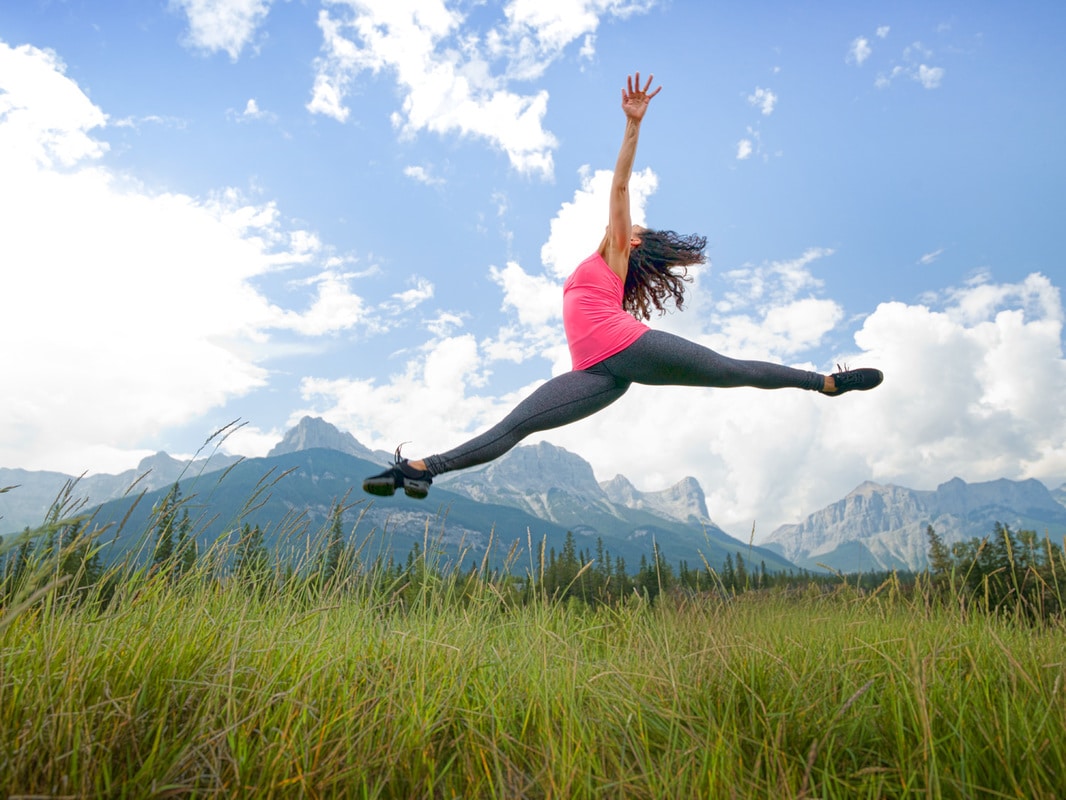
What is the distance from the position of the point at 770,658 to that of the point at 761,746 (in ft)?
2.37

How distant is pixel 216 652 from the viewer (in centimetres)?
278

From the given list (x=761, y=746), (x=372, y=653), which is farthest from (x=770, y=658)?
(x=372, y=653)

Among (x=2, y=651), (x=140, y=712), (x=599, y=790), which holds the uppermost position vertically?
(x=2, y=651)

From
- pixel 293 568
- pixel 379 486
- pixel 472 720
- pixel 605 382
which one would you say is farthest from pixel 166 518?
pixel 605 382

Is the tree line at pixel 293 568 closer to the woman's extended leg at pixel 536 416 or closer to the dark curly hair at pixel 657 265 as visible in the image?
the woman's extended leg at pixel 536 416

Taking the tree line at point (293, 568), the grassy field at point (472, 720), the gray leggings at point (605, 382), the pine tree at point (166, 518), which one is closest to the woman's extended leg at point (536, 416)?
the gray leggings at point (605, 382)

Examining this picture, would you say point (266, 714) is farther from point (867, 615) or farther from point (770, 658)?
point (867, 615)

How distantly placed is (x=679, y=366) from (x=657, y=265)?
158 cm

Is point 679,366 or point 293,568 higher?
point 679,366

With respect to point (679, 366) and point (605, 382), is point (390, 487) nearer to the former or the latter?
point (605, 382)

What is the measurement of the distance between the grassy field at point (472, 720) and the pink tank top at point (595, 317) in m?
2.23

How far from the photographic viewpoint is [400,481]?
468 cm

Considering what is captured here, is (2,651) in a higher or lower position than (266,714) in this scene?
higher

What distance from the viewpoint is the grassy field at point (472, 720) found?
203 centimetres
